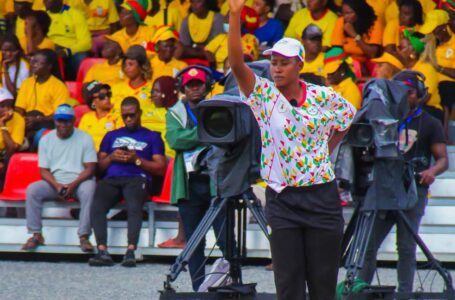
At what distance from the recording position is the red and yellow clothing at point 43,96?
44.8ft

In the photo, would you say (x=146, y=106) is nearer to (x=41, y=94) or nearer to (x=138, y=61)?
(x=138, y=61)

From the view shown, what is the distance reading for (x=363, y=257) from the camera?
8688 mm

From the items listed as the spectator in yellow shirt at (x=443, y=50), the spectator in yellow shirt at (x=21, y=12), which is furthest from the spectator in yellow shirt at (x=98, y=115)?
the spectator in yellow shirt at (x=443, y=50)

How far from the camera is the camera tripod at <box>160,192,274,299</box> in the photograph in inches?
334

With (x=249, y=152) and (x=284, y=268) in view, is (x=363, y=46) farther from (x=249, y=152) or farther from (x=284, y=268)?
(x=284, y=268)

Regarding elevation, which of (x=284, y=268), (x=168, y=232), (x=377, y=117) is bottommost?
(x=168, y=232)

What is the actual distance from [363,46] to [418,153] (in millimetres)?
4702

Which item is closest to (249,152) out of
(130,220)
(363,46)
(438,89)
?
(130,220)

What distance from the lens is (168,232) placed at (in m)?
12.1

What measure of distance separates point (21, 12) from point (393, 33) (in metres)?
4.65

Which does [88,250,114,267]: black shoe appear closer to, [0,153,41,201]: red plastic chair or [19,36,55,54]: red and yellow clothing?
[0,153,41,201]: red plastic chair

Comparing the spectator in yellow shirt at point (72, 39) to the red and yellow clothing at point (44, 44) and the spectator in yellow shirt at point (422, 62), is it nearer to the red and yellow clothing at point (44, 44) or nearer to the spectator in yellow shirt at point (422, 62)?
the red and yellow clothing at point (44, 44)

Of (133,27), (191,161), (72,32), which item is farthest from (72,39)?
(191,161)

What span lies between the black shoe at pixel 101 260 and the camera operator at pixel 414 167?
127 inches
